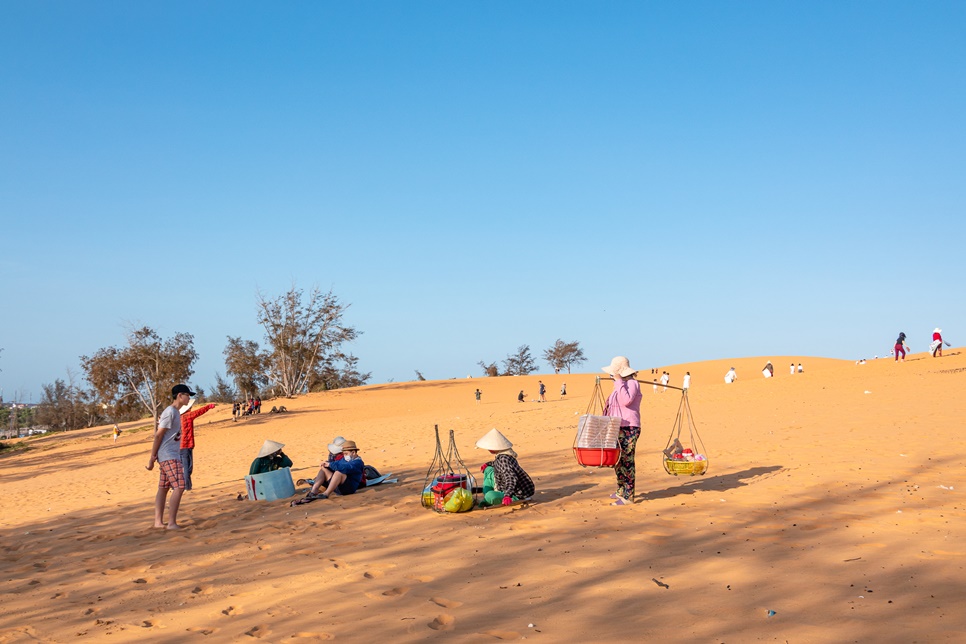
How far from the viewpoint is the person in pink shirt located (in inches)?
349

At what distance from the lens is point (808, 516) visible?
307 inches

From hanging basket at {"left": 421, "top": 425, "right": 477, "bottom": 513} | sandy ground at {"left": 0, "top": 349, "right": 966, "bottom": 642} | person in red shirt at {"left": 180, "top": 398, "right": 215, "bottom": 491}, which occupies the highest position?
person in red shirt at {"left": 180, "top": 398, "right": 215, "bottom": 491}

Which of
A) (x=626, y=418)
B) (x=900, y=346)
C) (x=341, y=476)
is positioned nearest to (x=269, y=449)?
(x=341, y=476)

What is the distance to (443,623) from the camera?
4.97 m

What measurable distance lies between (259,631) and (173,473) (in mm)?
4590

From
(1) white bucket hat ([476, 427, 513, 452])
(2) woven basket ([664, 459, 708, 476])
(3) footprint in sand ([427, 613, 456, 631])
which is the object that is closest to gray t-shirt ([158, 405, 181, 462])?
(1) white bucket hat ([476, 427, 513, 452])

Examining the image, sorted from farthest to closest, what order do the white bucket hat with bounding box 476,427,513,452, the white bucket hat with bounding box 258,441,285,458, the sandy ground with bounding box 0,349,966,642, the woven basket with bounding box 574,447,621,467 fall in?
the white bucket hat with bounding box 258,441,285,458 → the white bucket hat with bounding box 476,427,513,452 → the woven basket with bounding box 574,447,621,467 → the sandy ground with bounding box 0,349,966,642

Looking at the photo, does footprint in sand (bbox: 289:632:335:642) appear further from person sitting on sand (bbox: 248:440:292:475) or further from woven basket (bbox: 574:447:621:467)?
person sitting on sand (bbox: 248:440:292:475)

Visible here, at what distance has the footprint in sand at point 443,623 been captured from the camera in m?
4.87

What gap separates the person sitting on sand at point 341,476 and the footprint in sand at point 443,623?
579 cm

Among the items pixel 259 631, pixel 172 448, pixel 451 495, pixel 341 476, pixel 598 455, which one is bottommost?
pixel 259 631

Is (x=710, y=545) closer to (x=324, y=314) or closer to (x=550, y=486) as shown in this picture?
(x=550, y=486)

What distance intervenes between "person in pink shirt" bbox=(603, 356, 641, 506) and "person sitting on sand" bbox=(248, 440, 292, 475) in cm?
504

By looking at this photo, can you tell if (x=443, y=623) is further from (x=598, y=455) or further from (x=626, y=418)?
(x=626, y=418)
